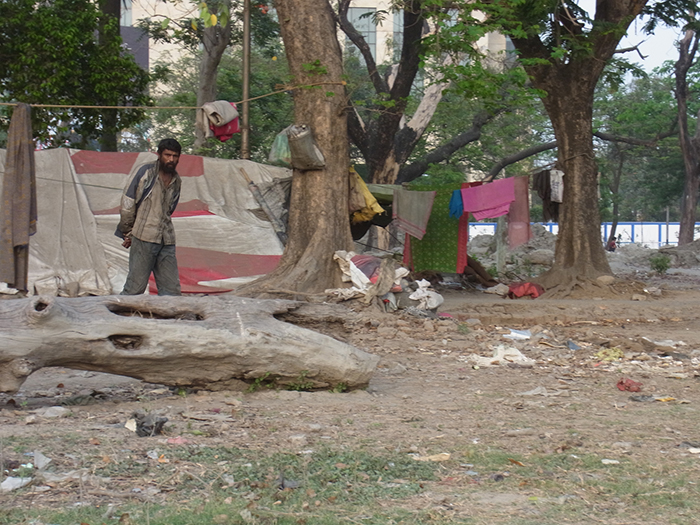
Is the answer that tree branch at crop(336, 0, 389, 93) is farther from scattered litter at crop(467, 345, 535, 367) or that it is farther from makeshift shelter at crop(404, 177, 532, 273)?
scattered litter at crop(467, 345, 535, 367)

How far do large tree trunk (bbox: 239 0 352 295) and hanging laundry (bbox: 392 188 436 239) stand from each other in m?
2.41

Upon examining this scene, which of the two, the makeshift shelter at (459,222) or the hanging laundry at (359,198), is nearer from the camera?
the hanging laundry at (359,198)

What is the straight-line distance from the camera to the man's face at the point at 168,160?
233 inches

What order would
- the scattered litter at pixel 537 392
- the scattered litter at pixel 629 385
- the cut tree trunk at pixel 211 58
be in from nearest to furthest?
the scattered litter at pixel 537 392 → the scattered litter at pixel 629 385 → the cut tree trunk at pixel 211 58

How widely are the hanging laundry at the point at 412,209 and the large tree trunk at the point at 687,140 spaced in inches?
492

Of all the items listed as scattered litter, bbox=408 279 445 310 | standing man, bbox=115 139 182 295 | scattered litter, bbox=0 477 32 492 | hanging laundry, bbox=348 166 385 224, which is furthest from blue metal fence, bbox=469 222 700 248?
scattered litter, bbox=0 477 32 492

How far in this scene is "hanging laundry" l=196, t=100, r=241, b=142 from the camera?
9906 millimetres

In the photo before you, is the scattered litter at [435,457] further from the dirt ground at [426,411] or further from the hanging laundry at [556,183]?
the hanging laundry at [556,183]

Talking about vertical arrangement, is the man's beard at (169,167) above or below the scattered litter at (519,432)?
above

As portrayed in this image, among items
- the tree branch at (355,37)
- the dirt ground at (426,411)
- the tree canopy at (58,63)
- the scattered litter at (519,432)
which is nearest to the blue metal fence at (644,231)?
the tree branch at (355,37)

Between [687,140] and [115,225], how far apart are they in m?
18.1

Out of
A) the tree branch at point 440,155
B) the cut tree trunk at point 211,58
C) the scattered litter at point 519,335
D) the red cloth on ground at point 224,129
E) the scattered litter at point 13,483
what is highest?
the cut tree trunk at point 211,58

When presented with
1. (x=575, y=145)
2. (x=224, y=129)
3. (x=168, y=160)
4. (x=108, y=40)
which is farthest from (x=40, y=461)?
(x=108, y=40)

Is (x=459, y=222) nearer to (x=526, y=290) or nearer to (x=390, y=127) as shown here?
(x=526, y=290)
